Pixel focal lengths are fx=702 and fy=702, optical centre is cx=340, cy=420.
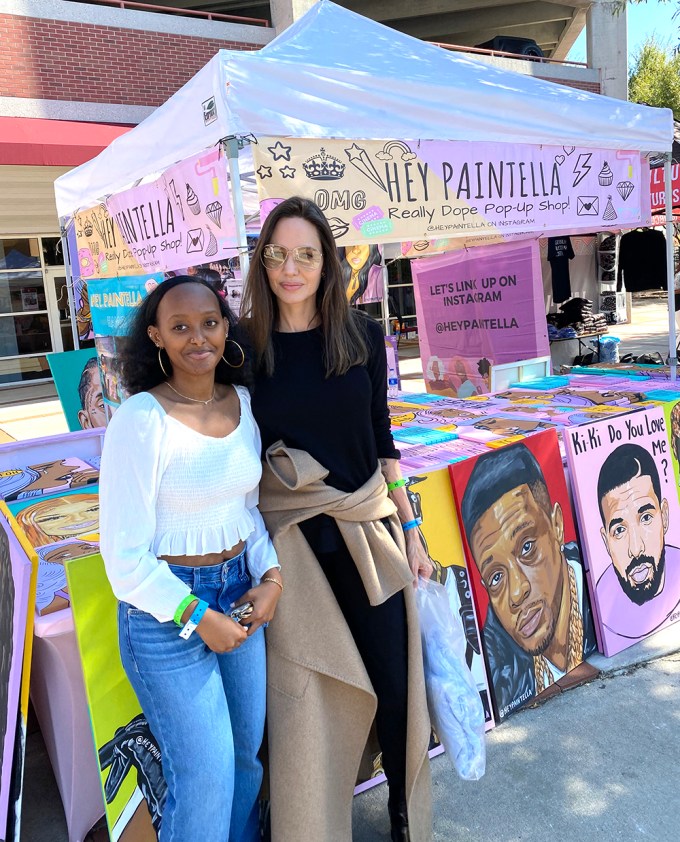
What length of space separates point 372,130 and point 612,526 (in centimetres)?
228

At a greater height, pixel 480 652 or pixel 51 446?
pixel 51 446

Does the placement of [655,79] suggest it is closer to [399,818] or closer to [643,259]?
[643,259]

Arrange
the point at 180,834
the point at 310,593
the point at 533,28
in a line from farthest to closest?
the point at 533,28, the point at 310,593, the point at 180,834

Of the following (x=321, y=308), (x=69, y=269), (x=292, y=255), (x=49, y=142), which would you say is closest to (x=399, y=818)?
(x=321, y=308)

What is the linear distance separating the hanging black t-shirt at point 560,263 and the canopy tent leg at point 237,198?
1096cm

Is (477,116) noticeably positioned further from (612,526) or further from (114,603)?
(114,603)

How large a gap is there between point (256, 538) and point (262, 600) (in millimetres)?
180

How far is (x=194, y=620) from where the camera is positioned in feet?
5.31

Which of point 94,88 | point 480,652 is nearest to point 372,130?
point 480,652

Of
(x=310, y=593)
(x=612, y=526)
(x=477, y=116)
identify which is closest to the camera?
(x=310, y=593)

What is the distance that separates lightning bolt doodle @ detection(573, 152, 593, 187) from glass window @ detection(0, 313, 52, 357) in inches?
422

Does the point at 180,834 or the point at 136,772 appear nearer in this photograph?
the point at 180,834

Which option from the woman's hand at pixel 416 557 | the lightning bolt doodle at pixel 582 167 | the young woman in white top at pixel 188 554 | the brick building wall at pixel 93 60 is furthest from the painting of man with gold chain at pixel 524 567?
the brick building wall at pixel 93 60

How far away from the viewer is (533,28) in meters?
18.9
